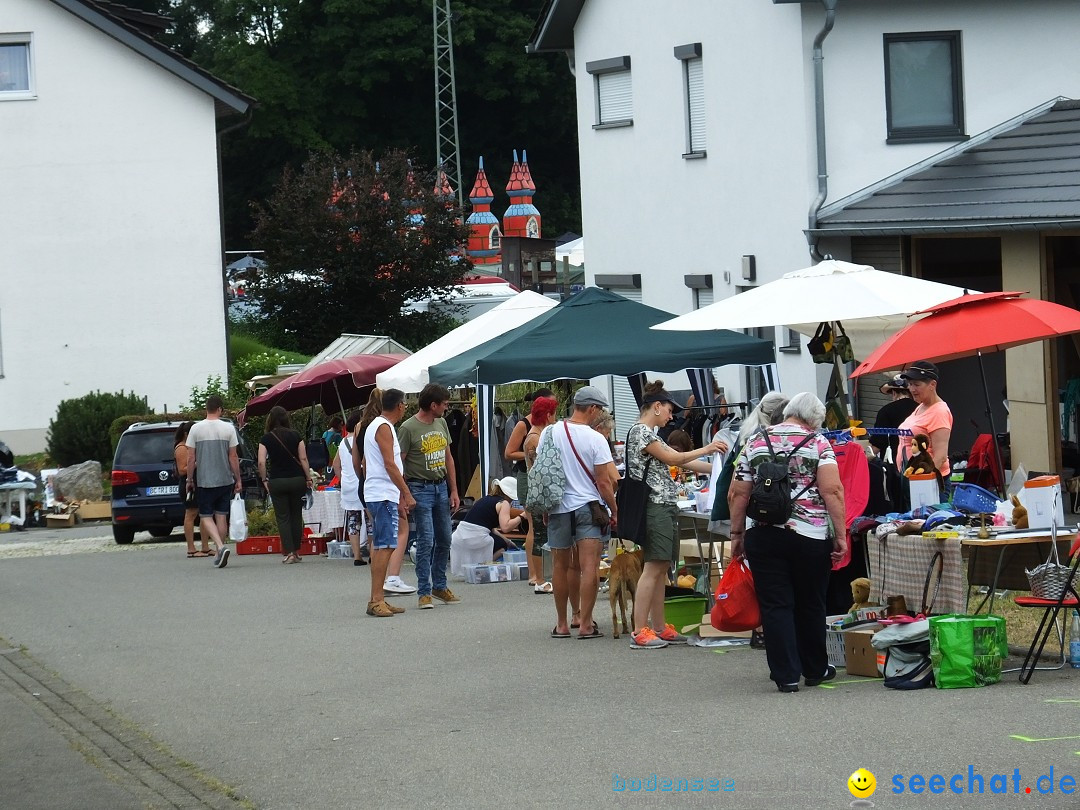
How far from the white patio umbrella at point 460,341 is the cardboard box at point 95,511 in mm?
9794

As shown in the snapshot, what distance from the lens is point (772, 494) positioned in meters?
8.77

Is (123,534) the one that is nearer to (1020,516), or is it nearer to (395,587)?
(395,587)

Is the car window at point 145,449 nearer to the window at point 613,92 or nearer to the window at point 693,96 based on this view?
the window at point 613,92

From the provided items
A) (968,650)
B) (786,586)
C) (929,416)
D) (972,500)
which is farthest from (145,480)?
(968,650)

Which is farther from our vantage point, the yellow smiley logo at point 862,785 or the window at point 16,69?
the window at point 16,69

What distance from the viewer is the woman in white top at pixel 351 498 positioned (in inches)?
679

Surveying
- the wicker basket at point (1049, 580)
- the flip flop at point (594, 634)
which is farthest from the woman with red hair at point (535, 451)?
the wicker basket at point (1049, 580)

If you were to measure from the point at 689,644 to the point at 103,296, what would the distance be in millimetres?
23935

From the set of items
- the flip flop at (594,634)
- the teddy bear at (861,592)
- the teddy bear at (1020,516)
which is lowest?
the flip flop at (594,634)

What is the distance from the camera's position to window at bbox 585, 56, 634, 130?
79.6 ft

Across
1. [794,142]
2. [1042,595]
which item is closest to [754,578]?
[1042,595]

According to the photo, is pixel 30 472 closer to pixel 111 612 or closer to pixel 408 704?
pixel 111 612

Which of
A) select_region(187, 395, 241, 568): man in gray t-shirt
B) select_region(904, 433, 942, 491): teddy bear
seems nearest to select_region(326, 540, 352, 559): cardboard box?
select_region(187, 395, 241, 568): man in gray t-shirt

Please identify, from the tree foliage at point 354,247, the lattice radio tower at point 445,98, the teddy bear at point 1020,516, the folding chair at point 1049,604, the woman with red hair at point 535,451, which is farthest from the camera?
the lattice radio tower at point 445,98
